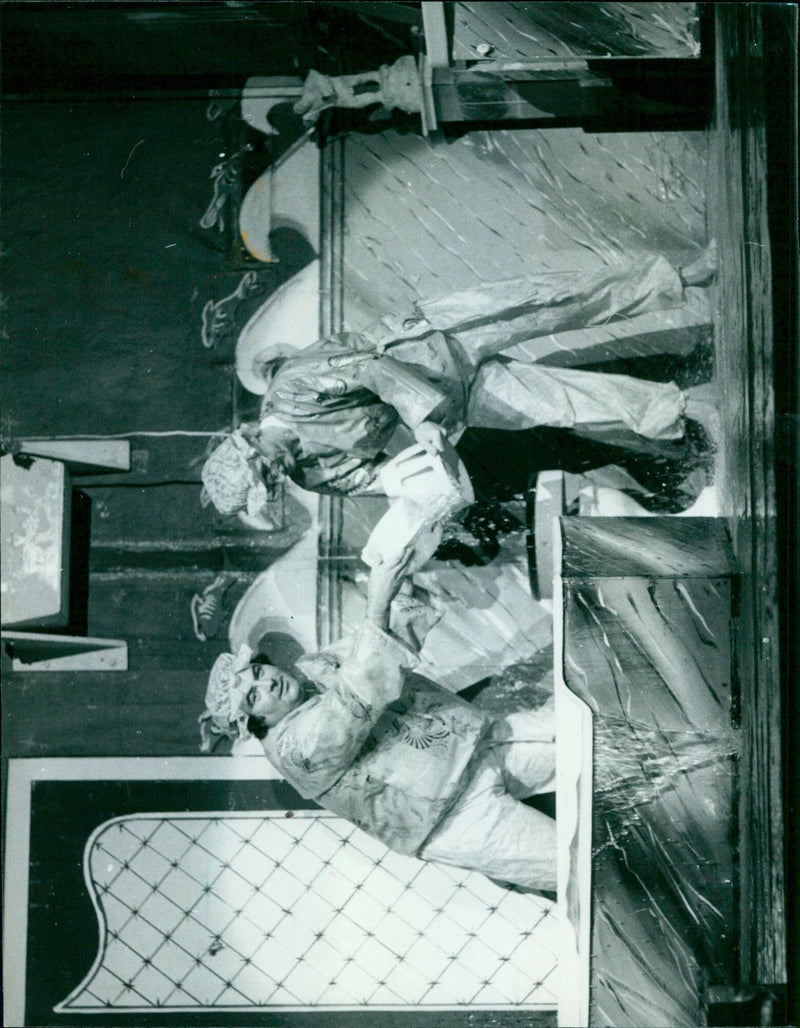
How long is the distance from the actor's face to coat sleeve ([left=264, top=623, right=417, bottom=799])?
37 millimetres

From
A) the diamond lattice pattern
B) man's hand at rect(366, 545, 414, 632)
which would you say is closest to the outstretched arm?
man's hand at rect(366, 545, 414, 632)

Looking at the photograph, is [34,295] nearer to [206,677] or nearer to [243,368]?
[243,368]

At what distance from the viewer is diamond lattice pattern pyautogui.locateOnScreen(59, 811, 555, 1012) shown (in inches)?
108

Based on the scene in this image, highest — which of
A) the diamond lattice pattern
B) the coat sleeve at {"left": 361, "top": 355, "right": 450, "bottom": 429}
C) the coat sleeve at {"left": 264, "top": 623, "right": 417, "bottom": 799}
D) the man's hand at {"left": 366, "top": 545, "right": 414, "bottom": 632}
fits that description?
the coat sleeve at {"left": 361, "top": 355, "right": 450, "bottom": 429}

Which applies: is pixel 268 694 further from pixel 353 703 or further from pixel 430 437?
pixel 430 437

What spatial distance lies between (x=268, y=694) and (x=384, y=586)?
1.31 ft

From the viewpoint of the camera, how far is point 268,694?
8.59ft

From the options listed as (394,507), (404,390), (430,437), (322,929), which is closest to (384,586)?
(394,507)

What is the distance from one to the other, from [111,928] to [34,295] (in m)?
A: 1.74

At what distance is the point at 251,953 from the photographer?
9.07 ft

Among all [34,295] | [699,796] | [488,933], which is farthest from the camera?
[34,295]

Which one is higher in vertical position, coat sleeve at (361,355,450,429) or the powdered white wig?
coat sleeve at (361,355,450,429)

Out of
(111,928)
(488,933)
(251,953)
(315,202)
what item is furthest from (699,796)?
(315,202)

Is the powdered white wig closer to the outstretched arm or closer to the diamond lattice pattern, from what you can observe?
the outstretched arm
